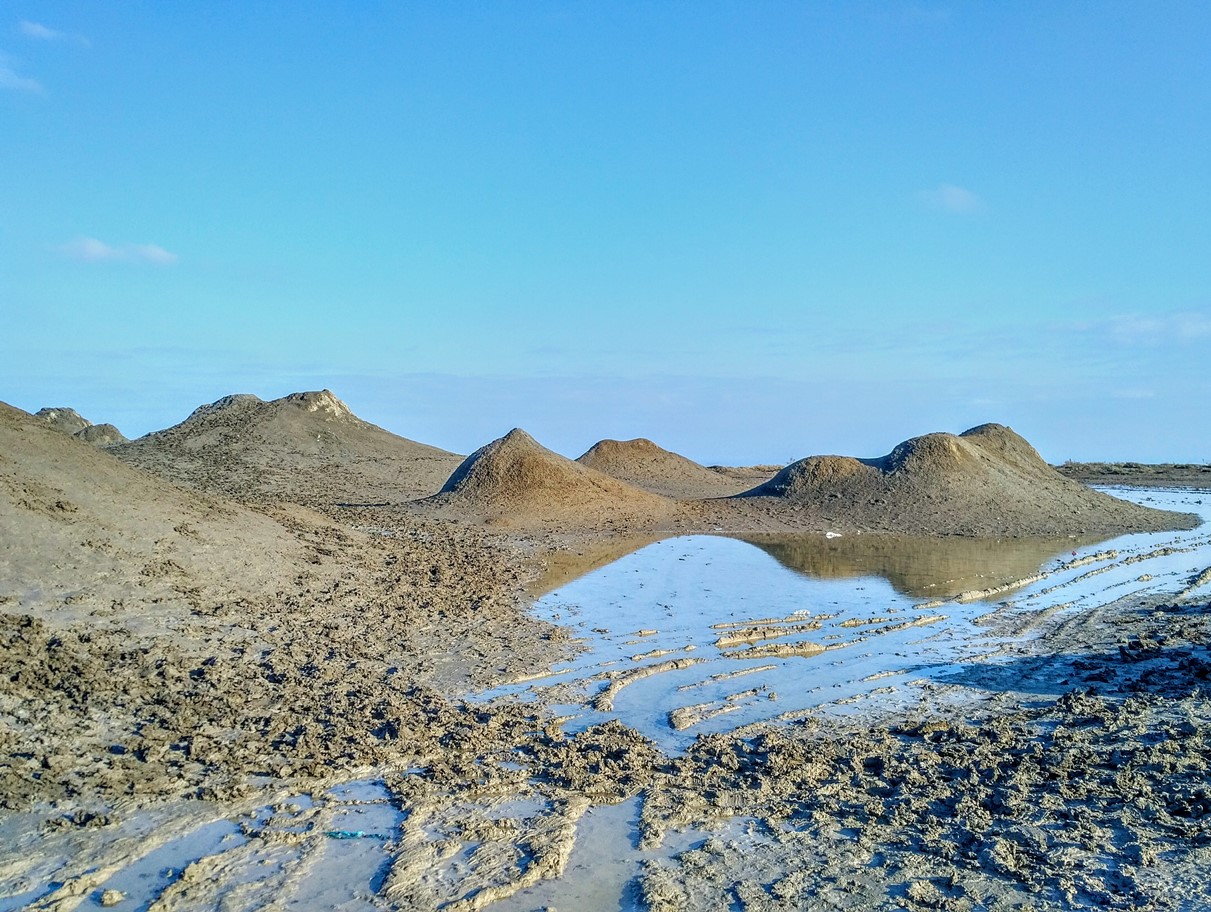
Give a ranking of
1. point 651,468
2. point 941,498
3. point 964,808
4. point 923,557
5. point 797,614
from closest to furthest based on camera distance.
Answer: point 964,808 < point 797,614 < point 923,557 < point 941,498 < point 651,468

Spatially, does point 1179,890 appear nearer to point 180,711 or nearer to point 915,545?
point 180,711

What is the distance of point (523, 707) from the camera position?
7.47 m

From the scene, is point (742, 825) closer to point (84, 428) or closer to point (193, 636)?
point (193, 636)

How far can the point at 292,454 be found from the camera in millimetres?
32125

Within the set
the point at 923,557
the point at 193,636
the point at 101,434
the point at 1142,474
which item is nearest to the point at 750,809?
the point at 193,636

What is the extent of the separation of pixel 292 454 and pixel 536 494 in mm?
13180

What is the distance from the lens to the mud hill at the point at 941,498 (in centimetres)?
2261

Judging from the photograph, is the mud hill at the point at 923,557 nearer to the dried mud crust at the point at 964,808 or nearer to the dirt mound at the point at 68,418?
the dried mud crust at the point at 964,808

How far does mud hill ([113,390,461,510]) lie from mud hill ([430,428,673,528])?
3.54m

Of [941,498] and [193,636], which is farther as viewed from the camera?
[941,498]

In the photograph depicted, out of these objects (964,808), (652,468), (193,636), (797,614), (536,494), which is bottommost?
(964,808)

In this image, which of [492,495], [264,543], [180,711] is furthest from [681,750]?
[492,495]

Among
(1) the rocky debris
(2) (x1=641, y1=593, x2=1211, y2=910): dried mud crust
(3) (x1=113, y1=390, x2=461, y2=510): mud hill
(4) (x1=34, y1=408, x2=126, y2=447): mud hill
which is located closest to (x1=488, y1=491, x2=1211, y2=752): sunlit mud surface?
(2) (x1=641, y1=593, x2=1211, y2=910): dried mud crust

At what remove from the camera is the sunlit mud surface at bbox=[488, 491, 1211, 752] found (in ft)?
26.0
